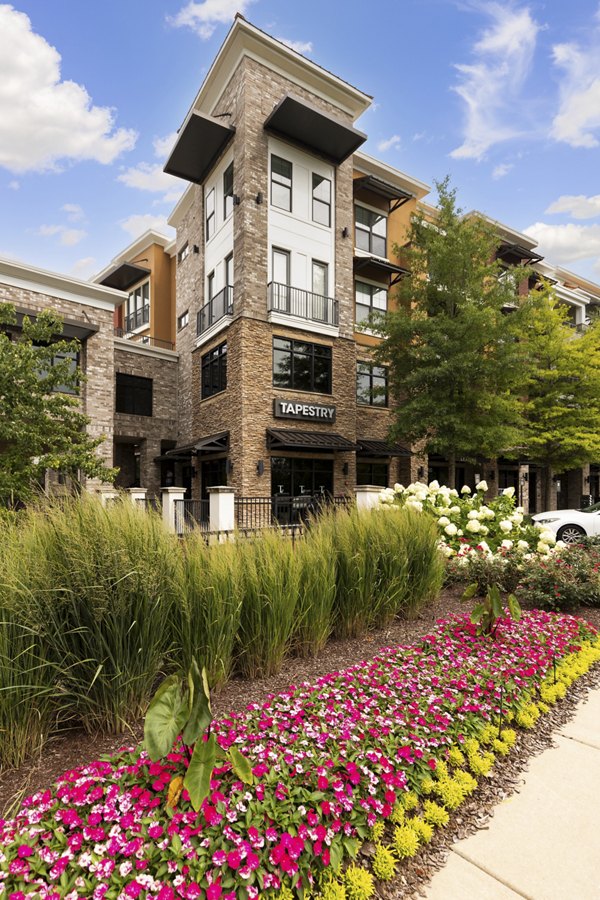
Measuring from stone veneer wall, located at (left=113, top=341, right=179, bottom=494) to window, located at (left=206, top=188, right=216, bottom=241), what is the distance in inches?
228

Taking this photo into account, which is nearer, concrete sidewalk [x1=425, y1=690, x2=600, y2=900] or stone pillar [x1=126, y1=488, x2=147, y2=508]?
concrete sidewalk [x1=425, y1=690, x2=600, y2=900]

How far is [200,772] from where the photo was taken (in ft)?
6.53

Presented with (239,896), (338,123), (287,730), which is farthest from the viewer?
(338,123)

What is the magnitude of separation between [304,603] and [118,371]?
61.7ft

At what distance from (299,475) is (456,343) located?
7.07m

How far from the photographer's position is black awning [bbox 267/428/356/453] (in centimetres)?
1527

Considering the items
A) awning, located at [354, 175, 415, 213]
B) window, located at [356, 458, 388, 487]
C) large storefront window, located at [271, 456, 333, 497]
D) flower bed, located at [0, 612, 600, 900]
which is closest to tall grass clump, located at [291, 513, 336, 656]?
flower bed, located at [0, 612, 600, 900]

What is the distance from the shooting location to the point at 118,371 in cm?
2047

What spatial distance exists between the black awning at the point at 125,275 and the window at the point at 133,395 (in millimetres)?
7980

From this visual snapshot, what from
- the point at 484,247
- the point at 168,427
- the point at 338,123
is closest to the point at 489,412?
the point at 484,247

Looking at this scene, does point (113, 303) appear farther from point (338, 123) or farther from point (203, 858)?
point (203, 858)

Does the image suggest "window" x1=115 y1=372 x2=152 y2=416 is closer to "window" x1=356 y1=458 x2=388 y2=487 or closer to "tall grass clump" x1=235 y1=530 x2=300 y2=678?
"window" x1=356 y1=458 x2=388 y2=487

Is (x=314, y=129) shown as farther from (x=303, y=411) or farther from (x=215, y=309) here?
(x=303, y=411)

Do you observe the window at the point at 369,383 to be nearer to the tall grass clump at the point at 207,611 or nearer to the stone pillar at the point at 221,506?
the stone pillar at the point at 221,506
